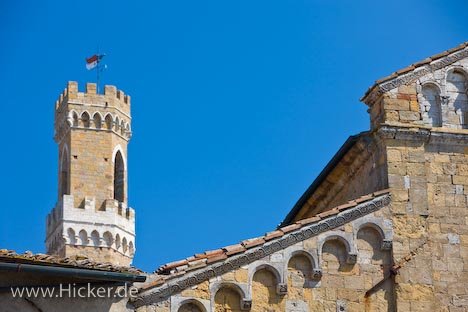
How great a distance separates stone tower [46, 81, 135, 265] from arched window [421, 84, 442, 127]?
46.0 meters

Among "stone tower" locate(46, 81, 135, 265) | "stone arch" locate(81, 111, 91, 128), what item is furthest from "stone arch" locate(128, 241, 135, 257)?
"stone arch" locate(81, 111, 91, 128)

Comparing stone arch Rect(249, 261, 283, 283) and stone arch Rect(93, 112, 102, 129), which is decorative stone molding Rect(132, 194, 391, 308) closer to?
stone arch Rect(249, 261, 283, 283)

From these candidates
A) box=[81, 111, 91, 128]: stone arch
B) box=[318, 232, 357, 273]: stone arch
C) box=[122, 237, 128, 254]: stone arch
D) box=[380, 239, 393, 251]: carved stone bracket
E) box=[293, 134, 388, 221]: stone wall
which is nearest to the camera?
box=[318, 232, 357, 273]: stone arch

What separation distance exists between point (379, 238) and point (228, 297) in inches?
99.7

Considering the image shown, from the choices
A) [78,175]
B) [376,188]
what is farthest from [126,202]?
[376,188]

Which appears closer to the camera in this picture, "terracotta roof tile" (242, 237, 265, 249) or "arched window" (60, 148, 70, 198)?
"terracotta roof tile" (242, 237, 265, 249)

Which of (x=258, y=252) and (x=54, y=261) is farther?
(x=258, y=252)

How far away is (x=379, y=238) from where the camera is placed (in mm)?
18359

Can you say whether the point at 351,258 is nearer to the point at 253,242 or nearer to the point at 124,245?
the point at 253,242

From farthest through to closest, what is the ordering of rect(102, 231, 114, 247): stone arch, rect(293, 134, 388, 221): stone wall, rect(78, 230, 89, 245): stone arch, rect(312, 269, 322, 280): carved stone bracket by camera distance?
rect(78, 230, 89, 245): stone arch < rect(102, 231, 114, 247): stone arch < rect(293, 134, 388, 221): stone wall < rect(312, 269, 322, 280): carved stone bracket

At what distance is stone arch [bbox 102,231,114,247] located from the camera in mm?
65125

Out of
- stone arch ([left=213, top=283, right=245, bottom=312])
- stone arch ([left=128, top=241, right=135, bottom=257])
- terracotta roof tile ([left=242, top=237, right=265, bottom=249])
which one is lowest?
stone arch ([left=213, top=283, right=245, bottom=312])

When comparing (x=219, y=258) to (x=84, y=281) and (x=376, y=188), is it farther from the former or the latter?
(x=376, y=188)

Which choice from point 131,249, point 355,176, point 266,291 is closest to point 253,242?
point 266,291
